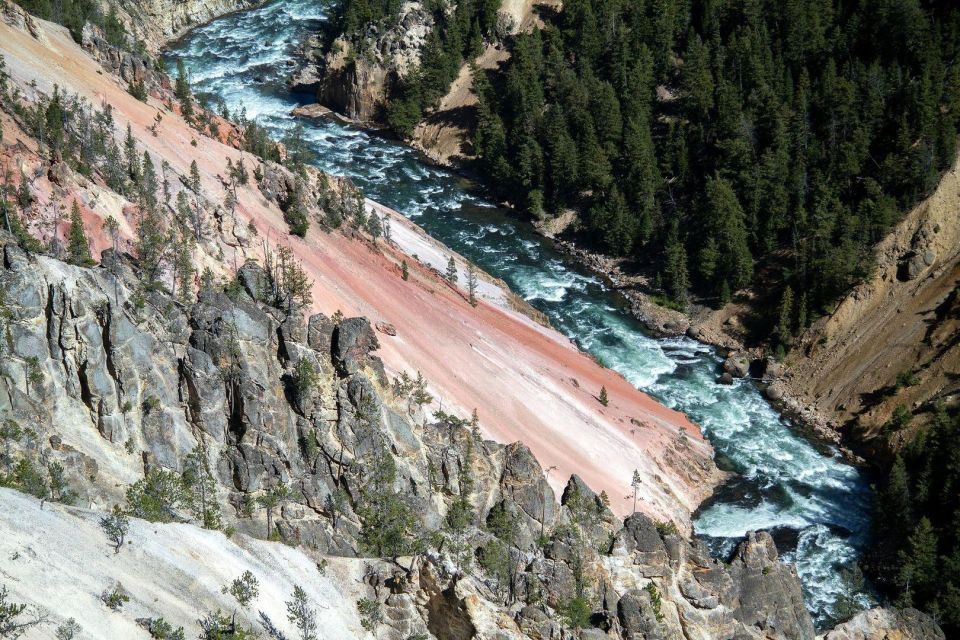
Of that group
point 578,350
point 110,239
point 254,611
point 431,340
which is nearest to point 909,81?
point 578,350

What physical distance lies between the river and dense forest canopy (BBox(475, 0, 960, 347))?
6.92 metres

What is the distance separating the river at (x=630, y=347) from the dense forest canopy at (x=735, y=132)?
692 centimetres

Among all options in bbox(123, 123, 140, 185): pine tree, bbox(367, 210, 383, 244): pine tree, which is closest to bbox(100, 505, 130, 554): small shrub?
bbox(123, 123, 140, 185): pine tree

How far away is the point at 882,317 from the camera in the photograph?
93312 mm

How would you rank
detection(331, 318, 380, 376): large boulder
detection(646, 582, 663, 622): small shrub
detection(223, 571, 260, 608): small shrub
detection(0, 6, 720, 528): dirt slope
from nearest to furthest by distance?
detection(223, 571, 260, 608): small shrub
detection(646, 582, 663, 622): small shrub
detection(331, 318, 380, 376): large boulder
detection(0, 6, 720, 528): dirt slope

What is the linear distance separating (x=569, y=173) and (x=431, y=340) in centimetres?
Answer: 4725

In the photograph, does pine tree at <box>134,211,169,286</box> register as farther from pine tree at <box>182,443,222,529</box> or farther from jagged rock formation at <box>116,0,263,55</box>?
jagged rock formation at <box>116,0,263,55</box>

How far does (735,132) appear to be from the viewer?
372 feet

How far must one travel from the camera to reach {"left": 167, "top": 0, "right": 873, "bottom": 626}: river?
7562cm

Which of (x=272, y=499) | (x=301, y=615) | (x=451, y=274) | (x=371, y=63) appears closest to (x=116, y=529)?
(x=301, y=615)

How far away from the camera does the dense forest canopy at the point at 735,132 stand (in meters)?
101

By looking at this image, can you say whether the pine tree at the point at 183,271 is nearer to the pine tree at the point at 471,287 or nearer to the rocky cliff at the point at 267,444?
the rocky cliff at the point at 267,444

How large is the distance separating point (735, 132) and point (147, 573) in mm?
87418

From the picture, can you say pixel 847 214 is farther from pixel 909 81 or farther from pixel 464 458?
pixel 464 458
